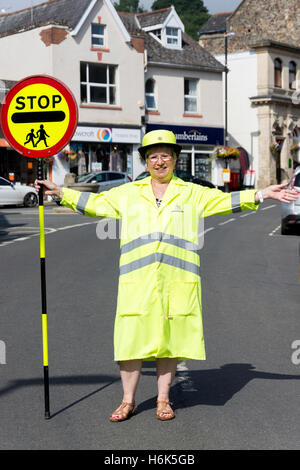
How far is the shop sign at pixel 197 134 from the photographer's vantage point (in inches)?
1794

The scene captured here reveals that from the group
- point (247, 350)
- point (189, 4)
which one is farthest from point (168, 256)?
point (189, 4)

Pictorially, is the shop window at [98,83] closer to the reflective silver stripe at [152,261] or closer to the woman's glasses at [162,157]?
the woman's glasses at [162,157]

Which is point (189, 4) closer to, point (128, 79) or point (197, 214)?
point (128, 79)

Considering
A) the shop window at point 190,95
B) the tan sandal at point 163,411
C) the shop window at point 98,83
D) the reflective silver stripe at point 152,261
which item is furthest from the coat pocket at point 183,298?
the shop window at point 190,95

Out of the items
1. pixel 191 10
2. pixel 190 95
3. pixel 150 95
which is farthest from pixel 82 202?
pixel 191 10

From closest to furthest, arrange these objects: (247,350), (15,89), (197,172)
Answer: (15,89) → (247,350) → (197,172)

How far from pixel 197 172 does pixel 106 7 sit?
1130 centimetres

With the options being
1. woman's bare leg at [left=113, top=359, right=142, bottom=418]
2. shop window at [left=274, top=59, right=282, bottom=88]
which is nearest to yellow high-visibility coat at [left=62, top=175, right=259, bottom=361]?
woman's bare leg at [left=113, top=359, right=142, bottom=418]

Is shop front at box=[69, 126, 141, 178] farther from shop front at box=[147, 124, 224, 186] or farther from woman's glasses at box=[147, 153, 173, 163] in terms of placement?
woman's glasses at box=[147, 153, 173, 163]

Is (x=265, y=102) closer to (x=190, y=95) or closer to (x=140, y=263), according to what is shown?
(x=190, y=95)

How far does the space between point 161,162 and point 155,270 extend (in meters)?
0.73

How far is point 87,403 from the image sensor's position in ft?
17.8

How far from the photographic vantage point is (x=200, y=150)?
47344 millimetres

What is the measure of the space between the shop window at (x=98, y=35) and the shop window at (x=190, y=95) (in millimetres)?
7265
